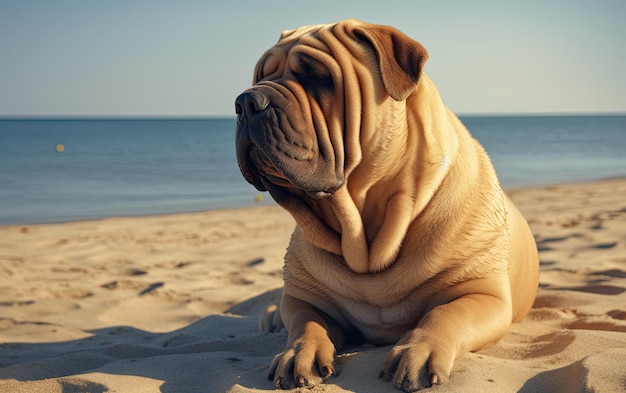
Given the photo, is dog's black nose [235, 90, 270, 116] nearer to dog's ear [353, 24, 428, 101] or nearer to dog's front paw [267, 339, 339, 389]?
dog's ear [353, 24, 428, 101]

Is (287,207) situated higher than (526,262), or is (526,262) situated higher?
(287,207)

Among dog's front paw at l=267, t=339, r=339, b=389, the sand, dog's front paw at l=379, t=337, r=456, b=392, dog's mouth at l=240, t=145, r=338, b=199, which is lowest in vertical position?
the sand

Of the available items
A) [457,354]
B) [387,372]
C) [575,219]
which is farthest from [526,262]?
[575,219]

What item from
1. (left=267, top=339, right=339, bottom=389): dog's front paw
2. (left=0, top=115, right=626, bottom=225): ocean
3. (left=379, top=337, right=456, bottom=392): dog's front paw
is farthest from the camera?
(left=0, top=115, right=626, bottom=225): ocean

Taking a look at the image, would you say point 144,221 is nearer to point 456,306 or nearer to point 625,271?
point 625,271

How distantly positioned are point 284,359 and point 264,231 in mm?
6124

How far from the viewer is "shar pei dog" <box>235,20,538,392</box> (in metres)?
2.89

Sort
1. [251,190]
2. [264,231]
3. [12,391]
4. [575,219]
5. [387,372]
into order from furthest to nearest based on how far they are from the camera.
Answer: [251,190]
[264,231]
[575,219]
[12,391]
[387,372]

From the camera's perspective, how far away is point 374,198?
10.4 ft

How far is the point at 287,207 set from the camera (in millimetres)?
3223

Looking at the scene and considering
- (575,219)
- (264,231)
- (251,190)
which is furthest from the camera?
(251,190)

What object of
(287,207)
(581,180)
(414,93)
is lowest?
(581,180)

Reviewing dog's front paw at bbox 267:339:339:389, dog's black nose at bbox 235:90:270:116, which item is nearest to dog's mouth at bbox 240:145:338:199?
dog's black nose at bbox 235:90:270:116

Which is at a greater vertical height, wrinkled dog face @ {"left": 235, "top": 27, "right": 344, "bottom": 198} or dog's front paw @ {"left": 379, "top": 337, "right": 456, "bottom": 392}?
wrinkled dog face @ {"left": 235, "top": 27, "right": 344, "bottom": 198}
